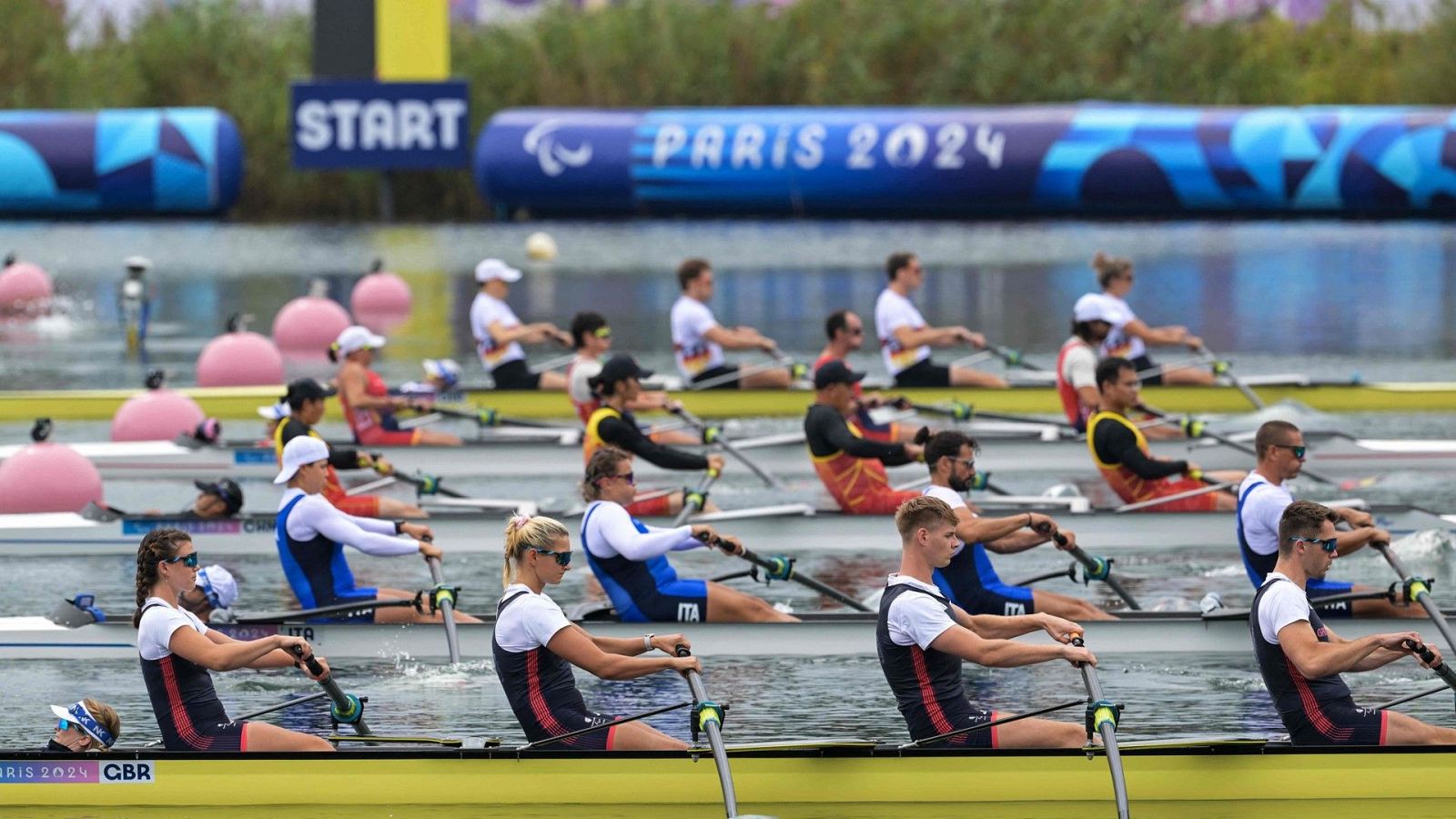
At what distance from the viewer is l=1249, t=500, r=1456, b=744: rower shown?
862 centimetres

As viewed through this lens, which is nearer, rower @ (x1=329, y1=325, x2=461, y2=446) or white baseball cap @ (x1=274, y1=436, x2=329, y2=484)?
white baseball cap @ (x1=274, y1=436, x2=329, y2=484)

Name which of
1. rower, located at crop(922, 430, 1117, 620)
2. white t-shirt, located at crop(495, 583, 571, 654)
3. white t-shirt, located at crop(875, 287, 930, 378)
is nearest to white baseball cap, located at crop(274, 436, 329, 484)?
white t-shirt, located at crop(495, 583, 571, 654)

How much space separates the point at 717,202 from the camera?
121 feet

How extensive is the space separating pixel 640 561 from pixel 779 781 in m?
2.45

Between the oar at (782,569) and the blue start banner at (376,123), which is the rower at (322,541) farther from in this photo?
the blue start banner at (376,123)

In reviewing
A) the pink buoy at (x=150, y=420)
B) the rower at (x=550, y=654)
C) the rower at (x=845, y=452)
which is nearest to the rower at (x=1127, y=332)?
the rower at (x=845, y=452)

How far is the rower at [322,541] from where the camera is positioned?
11.0 metres

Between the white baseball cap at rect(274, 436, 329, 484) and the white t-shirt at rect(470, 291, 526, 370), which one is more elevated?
the white t-shirt at rect(470, 291, 526, 370)

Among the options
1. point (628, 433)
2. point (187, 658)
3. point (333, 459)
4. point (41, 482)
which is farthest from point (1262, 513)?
point (41, 482)

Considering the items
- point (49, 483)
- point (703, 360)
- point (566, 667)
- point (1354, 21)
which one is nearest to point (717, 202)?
point (1354, 21)

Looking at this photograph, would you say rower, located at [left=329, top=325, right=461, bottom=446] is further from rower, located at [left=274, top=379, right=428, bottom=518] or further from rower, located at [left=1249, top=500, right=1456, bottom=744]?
rower, located at [left=1249, top=500, right=1456, bottom=744]

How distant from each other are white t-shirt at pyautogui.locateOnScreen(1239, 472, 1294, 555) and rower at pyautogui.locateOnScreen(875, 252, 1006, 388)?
699cm

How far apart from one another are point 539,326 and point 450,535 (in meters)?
4.62

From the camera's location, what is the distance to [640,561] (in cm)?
1093
